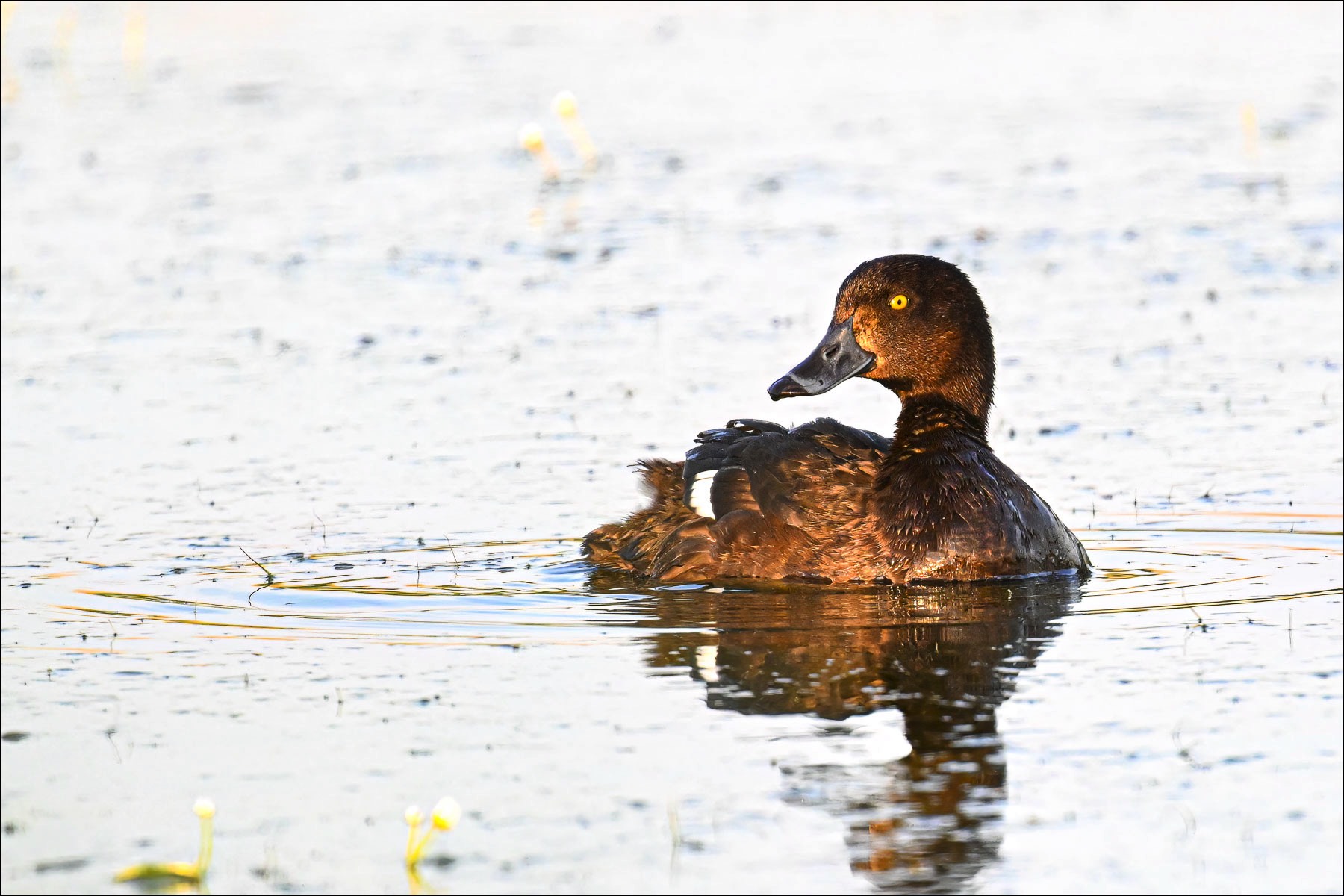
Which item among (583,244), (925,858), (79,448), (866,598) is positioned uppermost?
(583,244)

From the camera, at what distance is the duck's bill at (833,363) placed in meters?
10.4

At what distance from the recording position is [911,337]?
10.3 m

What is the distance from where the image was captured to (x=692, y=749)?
7.18 metres

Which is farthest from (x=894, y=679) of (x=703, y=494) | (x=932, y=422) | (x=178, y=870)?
(x=178, y=870)

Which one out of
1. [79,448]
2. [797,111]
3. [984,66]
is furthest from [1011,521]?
[984,66]

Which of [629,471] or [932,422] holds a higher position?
[932,422]

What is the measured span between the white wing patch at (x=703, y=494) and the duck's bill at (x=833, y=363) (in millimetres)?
561

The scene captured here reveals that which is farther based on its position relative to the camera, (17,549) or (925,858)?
(17,549)

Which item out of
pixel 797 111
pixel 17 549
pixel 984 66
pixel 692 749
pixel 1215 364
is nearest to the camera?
pixel 692 749

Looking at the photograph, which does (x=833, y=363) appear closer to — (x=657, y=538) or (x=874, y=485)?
(x=874, y=485)

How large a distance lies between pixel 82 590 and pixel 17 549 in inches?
36.7

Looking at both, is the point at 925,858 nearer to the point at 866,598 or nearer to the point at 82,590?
the point at 866,598

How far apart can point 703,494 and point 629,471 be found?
1745 mm

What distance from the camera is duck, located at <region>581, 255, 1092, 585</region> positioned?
9.68 meters
